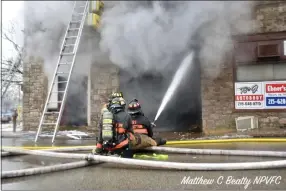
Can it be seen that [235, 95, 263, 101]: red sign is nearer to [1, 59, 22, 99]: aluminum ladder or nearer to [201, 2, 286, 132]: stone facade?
[201, 2, 286, 132]: stone facade

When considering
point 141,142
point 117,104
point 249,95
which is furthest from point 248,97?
point 117,104

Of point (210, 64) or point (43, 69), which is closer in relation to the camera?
point (210, 64)

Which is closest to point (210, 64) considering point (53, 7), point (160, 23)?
point (160, 23)

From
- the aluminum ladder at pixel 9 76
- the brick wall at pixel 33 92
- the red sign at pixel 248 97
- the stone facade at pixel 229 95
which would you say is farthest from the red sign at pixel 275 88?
the aluminum ladder at pixel 9 76

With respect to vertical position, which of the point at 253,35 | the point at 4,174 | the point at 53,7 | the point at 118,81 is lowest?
the point at 4,174

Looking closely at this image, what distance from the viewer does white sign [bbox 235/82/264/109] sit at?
340 inches

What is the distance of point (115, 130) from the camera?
4750 mm

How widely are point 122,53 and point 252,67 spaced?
3240 mm

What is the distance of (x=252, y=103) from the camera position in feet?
28.6

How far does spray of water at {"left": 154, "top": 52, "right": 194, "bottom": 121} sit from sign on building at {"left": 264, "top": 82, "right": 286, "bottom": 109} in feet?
6.59

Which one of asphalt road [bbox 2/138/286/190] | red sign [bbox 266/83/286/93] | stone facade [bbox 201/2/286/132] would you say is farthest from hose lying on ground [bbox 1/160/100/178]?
red sign [bbox 266/83/286/93]

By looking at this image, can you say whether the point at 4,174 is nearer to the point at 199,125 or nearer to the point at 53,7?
the point at 53,7

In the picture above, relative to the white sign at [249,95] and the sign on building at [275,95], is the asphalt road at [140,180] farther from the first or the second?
the white sign at [249,95]

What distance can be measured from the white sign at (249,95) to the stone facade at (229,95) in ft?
0.49
